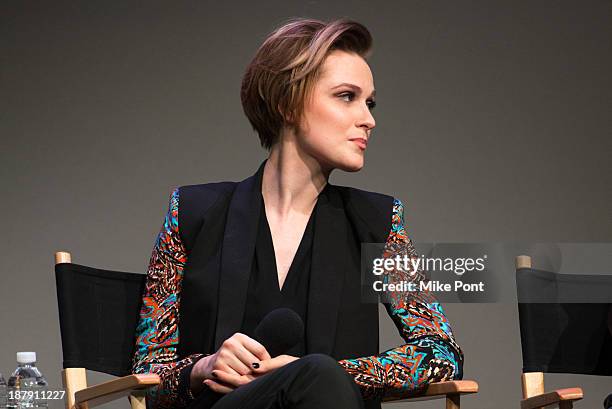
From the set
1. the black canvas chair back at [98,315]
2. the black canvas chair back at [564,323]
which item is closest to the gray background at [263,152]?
the black canvas chair back at [564,323]

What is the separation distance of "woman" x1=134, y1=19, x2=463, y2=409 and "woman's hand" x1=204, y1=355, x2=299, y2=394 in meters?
0.19

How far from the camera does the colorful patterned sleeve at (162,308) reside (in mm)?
2241

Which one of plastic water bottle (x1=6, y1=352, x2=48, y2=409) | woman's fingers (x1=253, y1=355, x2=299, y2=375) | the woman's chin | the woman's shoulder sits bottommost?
woman's fingers (x1=253, y1=355, x2=299, y2=375)

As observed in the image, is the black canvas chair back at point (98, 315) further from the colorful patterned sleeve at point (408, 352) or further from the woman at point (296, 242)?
the colorful patterned sleeve at point (408, 352)

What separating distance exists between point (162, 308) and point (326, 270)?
0.37m

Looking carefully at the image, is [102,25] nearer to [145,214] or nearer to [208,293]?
[145,214]

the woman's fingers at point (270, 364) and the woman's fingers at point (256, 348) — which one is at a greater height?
the woman's fingers at point (256, 348)

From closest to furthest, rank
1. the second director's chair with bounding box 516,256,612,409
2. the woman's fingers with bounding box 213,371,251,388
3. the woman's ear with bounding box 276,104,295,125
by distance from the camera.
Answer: the woman's fingers with bounding box 213,371,251,388 < the woman's ear with bounding box 276,104,295,125 < the second director's chair with bounding box 516,256,612,409

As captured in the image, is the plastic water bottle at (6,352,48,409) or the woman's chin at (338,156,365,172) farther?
the plastic water bottle at (6,352,48,409)

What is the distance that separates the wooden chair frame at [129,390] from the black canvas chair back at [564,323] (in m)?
0.41

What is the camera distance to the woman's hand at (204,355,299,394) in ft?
6.21

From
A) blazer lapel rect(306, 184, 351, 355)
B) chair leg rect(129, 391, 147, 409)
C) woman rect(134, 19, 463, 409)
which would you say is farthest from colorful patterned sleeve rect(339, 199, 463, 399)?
chair leg rect(129, 391, 147, 409)

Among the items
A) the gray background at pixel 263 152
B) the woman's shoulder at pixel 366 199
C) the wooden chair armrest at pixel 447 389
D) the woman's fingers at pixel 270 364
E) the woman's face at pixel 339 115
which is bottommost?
the wooden chair armrest at pixel 447 389

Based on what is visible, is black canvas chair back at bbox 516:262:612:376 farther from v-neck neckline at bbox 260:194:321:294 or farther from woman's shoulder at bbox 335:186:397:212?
v-neck neckline at bbox 260:194:321:294
